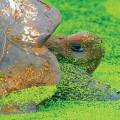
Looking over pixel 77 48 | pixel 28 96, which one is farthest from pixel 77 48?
pixel 28 96

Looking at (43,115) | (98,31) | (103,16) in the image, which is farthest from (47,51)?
(103,16)

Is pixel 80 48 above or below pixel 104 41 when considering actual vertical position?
above

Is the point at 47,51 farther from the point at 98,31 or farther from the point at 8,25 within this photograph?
the point at 98,31

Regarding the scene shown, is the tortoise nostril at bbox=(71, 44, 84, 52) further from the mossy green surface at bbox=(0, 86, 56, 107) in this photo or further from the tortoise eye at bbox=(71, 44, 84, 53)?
the mossy green surface at bbox=(0, 86, 56, 107)

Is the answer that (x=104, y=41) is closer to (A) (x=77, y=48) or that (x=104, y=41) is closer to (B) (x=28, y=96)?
(A) (x=77, y=48)

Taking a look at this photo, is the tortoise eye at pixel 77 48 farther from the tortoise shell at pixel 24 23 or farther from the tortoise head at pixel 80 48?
the tortoise shell at pixel 24 23
